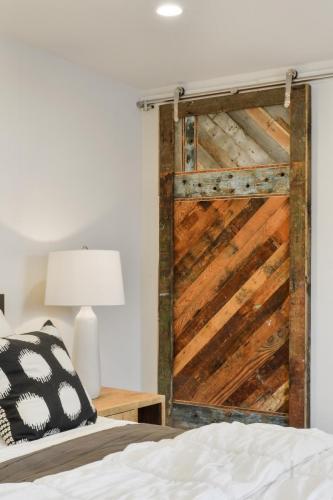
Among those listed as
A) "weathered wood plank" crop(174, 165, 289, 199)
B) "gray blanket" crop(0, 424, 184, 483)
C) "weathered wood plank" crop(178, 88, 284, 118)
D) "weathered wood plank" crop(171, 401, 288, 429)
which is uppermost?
"weathered wood plank" crop(178, 88, 284, 118)

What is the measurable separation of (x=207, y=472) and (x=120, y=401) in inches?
66.6

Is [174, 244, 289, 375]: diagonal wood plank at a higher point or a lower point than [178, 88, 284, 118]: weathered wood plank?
lower

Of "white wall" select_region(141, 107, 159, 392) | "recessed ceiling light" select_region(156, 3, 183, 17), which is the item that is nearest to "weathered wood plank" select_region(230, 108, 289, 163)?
"white wall" select_region(141, 107, 159, 392)

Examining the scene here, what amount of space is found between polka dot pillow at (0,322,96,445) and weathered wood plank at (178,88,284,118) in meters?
2.14

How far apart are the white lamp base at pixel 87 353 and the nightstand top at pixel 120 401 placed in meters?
0.08

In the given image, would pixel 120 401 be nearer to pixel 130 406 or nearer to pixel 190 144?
pixel 130 406

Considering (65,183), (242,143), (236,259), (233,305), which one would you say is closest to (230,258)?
(236,259)

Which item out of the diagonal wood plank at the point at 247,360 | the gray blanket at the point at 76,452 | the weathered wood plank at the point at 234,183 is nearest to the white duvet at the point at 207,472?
the gray blanket at the point at 76,452

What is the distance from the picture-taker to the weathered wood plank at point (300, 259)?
4016mm

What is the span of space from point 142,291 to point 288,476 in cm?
282

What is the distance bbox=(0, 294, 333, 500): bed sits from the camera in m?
1.72

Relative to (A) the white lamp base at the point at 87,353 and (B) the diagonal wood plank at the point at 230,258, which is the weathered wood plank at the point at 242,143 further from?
(A) the white lamp base at the point at 87,353

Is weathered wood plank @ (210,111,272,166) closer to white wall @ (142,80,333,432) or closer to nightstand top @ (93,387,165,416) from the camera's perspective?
white wall @ (142,80,333,432)

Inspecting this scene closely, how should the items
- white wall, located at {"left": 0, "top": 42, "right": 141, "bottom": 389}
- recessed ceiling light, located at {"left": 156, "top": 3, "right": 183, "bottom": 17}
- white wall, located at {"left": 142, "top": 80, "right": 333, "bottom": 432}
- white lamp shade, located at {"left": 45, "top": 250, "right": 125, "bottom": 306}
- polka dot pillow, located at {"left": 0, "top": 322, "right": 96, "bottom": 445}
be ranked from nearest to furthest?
polka dot pillow, located at {"left": 0, "top": 322, "right": 96, "bottom": 445}
recessed ceiling light, located at {"left": 156, "top": 3, "right": 183, "bottom": 17}
white lamp shade, located at {"left": 45, "top": 250, "right": 125, "bottom": 306}
white wall, located at {"left": 0, "top": 42, "right": 141, "bottom": 389}
white wall, located at {"left": 142, "top": 80, "right": 333, "bottom": 432}
